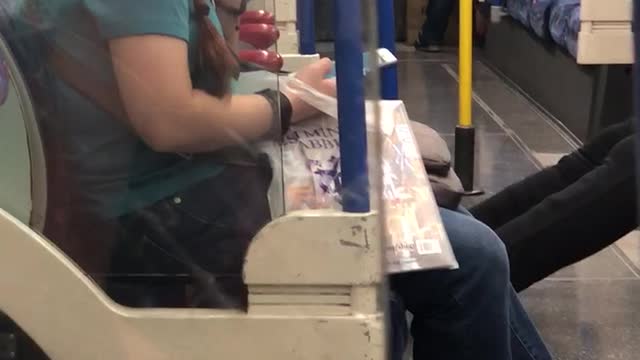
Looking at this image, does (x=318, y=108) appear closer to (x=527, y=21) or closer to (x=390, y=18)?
(x=390, y=18)

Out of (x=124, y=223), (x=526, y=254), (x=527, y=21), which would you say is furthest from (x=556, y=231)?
(x=527, y=21)

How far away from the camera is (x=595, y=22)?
2.95 m

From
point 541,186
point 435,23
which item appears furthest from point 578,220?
point 435,23

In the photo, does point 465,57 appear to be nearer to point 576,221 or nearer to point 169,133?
point 576,221

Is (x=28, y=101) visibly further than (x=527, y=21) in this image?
No

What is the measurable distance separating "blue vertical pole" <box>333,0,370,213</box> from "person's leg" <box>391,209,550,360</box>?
28 centimetres

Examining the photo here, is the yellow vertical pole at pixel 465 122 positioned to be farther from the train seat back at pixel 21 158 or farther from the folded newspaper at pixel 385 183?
the train seat back at pixel 21 158

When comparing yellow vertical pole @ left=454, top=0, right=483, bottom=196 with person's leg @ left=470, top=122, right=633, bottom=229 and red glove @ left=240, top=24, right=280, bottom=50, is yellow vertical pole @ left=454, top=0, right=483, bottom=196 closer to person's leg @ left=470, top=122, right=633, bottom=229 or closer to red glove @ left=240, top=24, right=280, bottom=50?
person's leg @ left=470, top=122, right=633, bottom=229

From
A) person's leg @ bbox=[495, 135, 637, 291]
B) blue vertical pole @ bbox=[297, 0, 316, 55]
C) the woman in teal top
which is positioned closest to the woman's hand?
the woman in teal top

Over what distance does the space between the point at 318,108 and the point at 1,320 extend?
423mm

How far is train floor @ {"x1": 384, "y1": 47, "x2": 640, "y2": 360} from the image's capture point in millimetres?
2209

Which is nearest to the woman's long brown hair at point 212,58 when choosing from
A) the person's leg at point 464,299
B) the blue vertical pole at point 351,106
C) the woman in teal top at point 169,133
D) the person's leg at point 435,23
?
the woman in teal top at point 169,133

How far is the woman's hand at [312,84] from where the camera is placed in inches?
44.2

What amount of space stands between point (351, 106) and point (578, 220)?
109 centimetres
